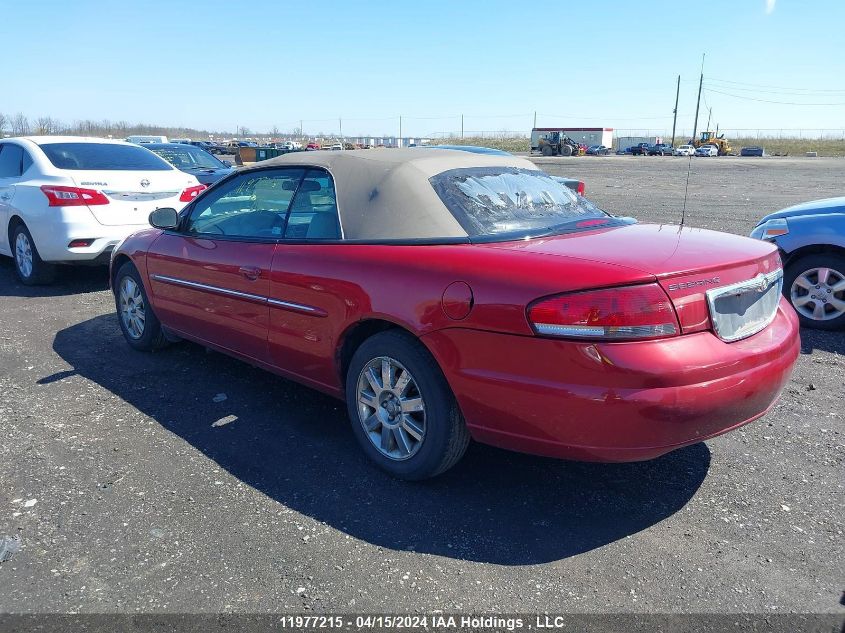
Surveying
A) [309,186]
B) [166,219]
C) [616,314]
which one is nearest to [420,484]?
[616,314]

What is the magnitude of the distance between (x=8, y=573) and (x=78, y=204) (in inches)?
218

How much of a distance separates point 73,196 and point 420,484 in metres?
5.88

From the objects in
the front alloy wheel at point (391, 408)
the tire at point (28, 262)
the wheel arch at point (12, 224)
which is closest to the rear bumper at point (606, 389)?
the front alloy wheel at point (391, 408)

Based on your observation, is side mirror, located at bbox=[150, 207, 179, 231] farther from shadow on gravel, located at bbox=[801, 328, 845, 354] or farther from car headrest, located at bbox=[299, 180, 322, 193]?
shadow on gravel, located at bbox=[801, 328, 845, 354]

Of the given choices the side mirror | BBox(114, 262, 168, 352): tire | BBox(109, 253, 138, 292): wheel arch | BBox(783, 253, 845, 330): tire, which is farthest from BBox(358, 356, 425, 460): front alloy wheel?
BBox(783, 253, 845, 330): tire

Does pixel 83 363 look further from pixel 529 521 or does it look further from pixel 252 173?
pixel 529 521

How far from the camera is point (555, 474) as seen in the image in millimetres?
3590

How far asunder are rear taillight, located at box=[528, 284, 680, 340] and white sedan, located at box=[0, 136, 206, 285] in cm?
623

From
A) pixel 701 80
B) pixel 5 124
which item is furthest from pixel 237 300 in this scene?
pixel 5 124

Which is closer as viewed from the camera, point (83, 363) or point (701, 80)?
→ point (701, 80)

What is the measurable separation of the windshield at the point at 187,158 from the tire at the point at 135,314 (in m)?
7.65

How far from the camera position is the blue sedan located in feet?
19.3

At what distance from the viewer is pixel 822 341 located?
578 cm

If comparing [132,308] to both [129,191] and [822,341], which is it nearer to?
[129,191]
